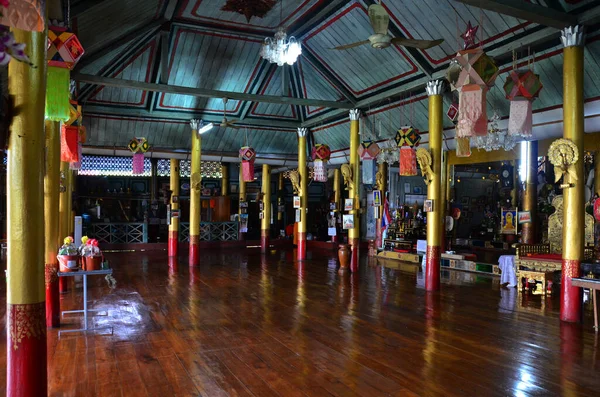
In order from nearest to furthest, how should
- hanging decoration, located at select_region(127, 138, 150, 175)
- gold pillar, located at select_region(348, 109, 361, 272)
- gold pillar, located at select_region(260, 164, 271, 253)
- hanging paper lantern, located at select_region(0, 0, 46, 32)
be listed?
hanging paper lantern, located at select_region(0, 0, 46, 32) → gold pillar, located at select_region(348, 109, 361, 272) → hanging decoration, located at select_region(127, 138, 150, 175) → gold pillar, located at select_region(260, 164, 271, 253)

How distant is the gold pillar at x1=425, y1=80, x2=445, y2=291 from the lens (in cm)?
870

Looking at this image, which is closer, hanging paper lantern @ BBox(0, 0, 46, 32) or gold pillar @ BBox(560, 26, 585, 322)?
hanging paper lantern @ BBox(0, 0, 46, 32)

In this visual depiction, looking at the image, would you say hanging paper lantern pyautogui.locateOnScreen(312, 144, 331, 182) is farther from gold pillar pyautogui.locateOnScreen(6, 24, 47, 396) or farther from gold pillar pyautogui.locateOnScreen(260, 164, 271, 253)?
gold pillar pyautogui.locateOnScreen(6, 24, 47, 396)

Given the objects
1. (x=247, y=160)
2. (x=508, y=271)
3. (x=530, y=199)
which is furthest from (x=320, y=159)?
(x=508, y=271)

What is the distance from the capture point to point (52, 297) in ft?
19.4

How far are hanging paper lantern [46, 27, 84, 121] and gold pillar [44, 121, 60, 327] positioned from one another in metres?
1.42

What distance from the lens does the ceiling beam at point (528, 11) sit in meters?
5.82

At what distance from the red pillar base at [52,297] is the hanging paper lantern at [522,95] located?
6721 millimetres

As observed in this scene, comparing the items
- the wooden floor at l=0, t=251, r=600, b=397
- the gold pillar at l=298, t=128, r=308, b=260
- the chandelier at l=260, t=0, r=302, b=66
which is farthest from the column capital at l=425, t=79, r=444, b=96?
the gold pillar at l=298, t=128, r=308, b=260

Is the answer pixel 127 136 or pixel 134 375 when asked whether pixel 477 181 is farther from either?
pixel 134 375

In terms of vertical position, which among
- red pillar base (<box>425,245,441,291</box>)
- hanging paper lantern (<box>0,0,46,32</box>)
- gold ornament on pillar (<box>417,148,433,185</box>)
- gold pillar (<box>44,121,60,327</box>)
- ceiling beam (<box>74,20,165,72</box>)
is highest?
ceiling beam (<box>74,20,165,72</box>)

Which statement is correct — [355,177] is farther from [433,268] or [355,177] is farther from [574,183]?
[574,183]

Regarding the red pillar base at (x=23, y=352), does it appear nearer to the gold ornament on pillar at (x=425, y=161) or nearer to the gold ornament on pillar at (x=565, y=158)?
the gold ornament on pillar at (x=565, y=158)

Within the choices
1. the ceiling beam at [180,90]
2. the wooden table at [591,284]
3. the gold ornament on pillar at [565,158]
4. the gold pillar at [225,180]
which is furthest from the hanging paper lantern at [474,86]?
the gold pillar at [225,180]
